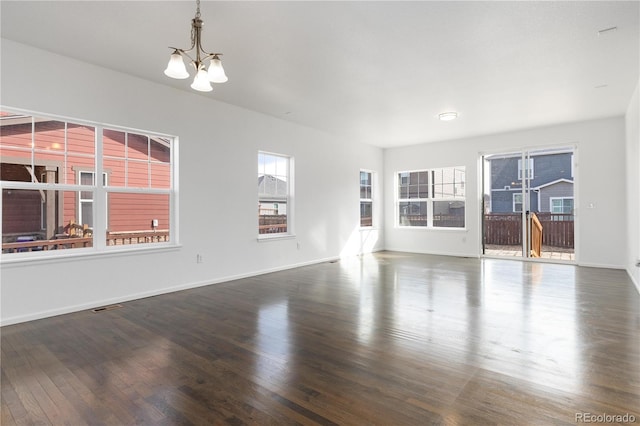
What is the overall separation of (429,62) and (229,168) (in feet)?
10.5

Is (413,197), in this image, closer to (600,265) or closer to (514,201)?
(514,201)

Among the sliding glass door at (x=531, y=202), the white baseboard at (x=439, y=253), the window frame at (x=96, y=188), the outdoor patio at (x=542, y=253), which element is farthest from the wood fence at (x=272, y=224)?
the outdoor patio at (x=542, y=253)

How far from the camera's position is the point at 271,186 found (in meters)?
6.17

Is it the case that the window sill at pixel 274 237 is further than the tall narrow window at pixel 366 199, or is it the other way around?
the tall narrow window at pixel 366 199

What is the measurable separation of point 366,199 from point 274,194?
127 inches

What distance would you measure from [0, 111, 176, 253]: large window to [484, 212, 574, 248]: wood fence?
6797 millimetres

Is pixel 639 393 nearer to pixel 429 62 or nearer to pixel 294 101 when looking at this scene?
pixel 429 62

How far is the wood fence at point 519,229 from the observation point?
700cm

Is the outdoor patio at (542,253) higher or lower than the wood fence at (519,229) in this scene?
lower

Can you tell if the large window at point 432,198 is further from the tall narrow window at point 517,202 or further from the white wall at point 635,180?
the white wall at point 635,180

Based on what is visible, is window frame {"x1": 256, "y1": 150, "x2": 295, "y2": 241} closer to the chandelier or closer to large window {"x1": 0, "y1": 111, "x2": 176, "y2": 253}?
large window {"x1": 0, "y1": 111, "x2": 176, "y2": 253}

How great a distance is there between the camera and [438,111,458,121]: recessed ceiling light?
5.72 metres
